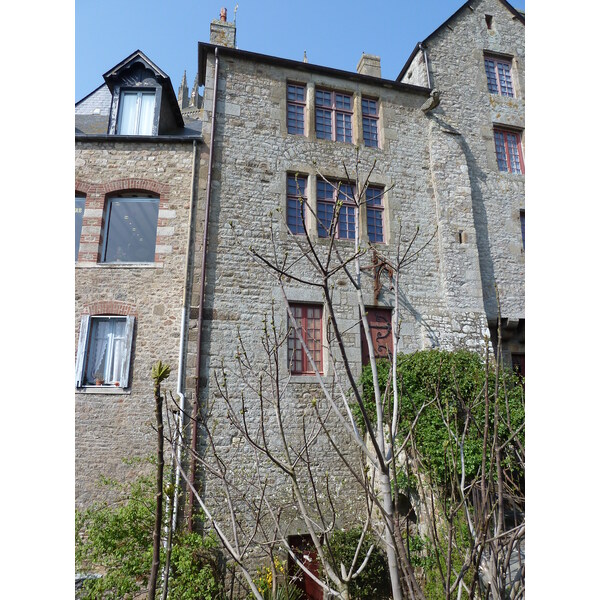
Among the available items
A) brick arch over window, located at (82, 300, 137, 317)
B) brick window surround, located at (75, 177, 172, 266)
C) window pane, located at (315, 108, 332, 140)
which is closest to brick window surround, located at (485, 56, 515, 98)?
window pane, located at (315, 108, 332, 140)

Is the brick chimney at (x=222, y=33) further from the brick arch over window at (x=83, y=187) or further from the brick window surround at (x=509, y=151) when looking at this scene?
the brick window surround at (x=509, y=151)

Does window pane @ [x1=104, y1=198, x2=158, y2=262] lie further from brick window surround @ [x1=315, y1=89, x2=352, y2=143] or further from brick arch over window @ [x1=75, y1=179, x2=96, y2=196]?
brick window surround @ [x1=315, y1=89, x2=352, y2=143]

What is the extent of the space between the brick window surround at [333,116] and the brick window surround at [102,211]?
3.61m

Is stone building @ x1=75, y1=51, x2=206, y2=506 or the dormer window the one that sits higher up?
the dormer window

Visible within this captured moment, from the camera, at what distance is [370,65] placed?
1086cm

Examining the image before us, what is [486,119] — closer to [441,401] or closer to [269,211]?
[269,211]

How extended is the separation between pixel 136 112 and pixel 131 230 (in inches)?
106

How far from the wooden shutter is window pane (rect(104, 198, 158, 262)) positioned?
120cm

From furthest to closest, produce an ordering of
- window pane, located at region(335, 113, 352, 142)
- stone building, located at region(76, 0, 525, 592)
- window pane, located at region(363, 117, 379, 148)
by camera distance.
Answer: window pane, located at region(363, 117, 379, 148) < window pane, located at region(335, 113, 352, 142) < stone building, located at region(76, 0, 525, 592)

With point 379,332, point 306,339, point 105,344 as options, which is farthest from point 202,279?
point 379,332

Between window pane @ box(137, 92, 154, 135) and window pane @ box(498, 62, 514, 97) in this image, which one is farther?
window pane @ box(498, 62, 514, 97)

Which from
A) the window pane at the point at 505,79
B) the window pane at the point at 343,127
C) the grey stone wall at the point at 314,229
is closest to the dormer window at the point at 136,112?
the grey stone wall at the point at 314,229

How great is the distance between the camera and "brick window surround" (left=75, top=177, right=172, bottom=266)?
7.80m
